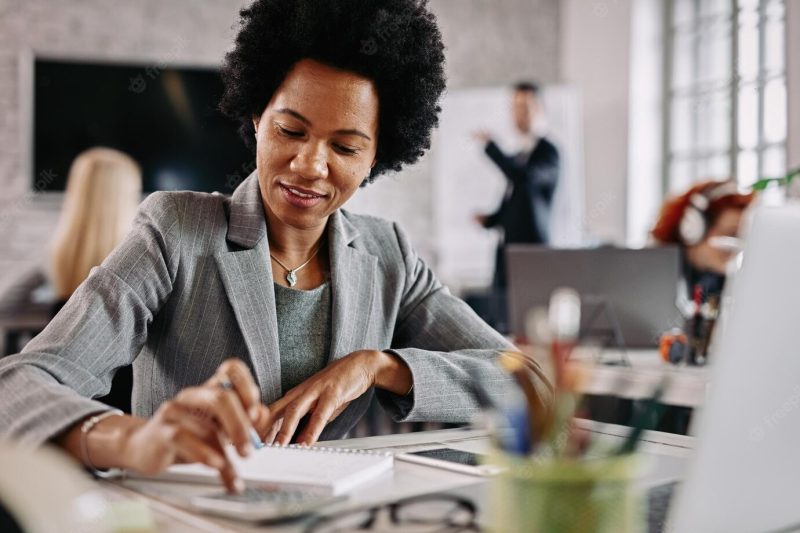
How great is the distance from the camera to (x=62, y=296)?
3.71m

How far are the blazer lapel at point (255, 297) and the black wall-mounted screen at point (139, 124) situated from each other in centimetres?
374

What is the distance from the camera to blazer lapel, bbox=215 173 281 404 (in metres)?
1.33

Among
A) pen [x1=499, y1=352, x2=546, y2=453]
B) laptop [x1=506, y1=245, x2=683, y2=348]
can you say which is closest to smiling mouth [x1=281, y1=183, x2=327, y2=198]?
pen [x1=499, y1=352, x2=546, y2=453]

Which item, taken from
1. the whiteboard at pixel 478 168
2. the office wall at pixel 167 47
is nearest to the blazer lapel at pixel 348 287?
the office wall at pixel 167 47

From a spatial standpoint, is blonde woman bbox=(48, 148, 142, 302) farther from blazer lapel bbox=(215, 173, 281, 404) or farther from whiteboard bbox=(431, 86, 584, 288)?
blazer lapel bbox=(215, 173, 281, 404)

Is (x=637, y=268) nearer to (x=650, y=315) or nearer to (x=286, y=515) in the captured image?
(x=650, y=315)

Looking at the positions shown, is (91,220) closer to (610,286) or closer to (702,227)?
(610,286)

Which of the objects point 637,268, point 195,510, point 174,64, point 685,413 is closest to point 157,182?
point 174,64

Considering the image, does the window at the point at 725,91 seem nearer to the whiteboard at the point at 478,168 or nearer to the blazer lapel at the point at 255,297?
the whiteboard at the point at 478,168

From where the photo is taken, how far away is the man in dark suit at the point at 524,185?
5.54 m

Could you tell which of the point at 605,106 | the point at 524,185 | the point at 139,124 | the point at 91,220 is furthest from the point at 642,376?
the point at 605,106

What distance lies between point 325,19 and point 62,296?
106 inches

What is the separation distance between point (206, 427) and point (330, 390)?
0.43 meters

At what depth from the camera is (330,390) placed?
125 cm
